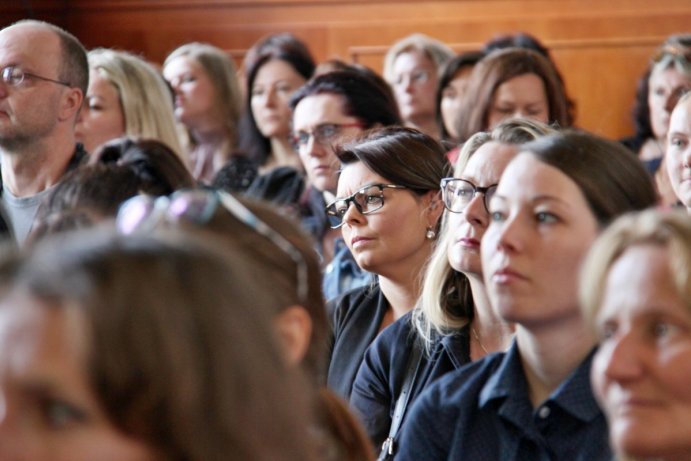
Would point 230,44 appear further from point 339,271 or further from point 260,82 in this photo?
point 339,271

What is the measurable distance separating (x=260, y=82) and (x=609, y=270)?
3461 millimetres

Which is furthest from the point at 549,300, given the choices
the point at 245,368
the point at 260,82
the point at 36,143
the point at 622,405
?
the point at 260,82

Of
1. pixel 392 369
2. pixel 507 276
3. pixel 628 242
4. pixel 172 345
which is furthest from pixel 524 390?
pixel 172 345

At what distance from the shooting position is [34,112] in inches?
124

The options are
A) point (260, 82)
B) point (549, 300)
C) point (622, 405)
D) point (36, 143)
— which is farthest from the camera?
point (260, 82)

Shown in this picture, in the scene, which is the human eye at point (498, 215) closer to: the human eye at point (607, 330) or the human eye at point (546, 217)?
the human eye at point (546, 217)

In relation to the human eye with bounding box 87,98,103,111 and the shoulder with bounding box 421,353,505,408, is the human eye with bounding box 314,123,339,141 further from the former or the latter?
the shoulder with bounding box 421,353,505,408

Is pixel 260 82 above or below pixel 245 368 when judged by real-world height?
below

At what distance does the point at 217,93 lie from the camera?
4941 millimetres

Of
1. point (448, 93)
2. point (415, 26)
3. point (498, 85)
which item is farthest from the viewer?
point (415, 26)

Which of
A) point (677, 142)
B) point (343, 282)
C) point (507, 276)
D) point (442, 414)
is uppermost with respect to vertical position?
point (507, 276)

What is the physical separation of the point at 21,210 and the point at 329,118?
1.02 meters

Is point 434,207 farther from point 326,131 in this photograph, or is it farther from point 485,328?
point 326,131

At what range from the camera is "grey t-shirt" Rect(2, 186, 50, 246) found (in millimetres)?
2988
